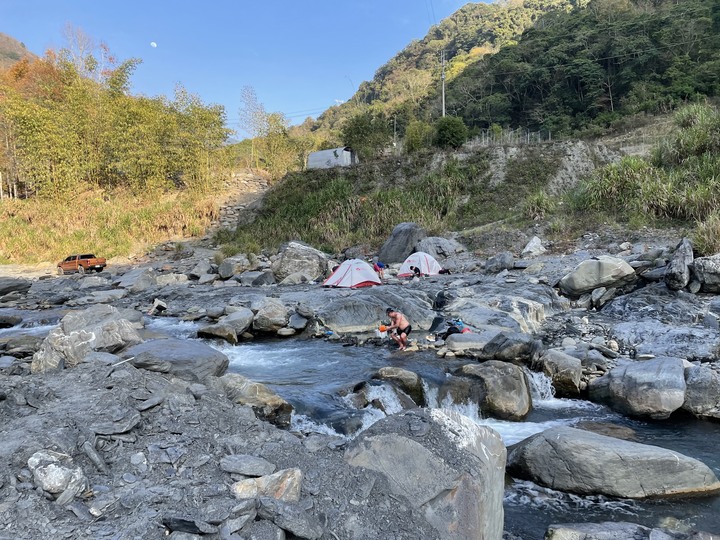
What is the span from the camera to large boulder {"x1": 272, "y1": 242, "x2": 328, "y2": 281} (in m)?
16.2

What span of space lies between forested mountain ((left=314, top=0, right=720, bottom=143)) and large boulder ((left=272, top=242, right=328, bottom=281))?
1562 cm

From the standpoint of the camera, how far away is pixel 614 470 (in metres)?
4.39

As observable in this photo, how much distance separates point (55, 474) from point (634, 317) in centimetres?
967

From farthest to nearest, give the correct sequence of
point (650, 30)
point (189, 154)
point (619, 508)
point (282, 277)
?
point (650, 30), point (189, 154), point (282, 277), point (619, 508)

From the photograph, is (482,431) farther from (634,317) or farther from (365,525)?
(634,317)

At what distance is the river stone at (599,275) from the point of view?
1045 centimetres

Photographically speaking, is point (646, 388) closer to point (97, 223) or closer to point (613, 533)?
point (613, 533)

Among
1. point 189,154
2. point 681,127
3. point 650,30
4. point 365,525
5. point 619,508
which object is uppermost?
point 650,30

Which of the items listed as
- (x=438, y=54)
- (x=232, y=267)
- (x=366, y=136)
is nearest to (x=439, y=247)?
(x=232, y=267)

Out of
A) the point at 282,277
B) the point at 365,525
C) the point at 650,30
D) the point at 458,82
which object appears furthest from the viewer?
the point at 458,82

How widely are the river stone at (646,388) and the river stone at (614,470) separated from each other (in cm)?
147

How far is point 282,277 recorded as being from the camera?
53.1 ft

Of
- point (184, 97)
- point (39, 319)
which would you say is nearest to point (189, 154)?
point (184, 97)

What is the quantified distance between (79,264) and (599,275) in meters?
18.7
